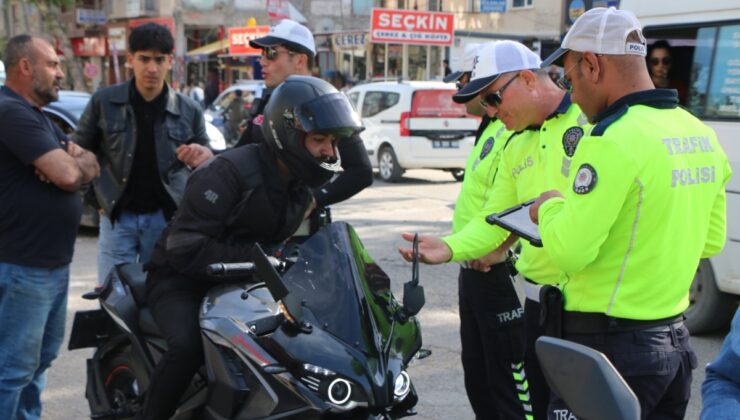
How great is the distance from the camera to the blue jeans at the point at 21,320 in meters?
4.03

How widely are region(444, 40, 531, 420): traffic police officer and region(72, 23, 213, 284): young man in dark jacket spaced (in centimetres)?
164

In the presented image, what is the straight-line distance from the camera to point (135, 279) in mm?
3938

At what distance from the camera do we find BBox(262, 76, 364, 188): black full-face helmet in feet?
10.7

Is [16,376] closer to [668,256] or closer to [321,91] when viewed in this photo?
[321,91]

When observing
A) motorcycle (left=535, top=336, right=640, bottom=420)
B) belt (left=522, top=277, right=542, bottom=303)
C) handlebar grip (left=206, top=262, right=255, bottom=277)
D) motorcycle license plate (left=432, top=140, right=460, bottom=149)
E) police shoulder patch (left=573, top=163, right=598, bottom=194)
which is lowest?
motorcycle license plate (left=432, top=140, right=460, bottom=149)

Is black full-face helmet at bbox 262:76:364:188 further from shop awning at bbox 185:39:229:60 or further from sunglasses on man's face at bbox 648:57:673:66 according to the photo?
shop awning at bbox 185:39:229:60

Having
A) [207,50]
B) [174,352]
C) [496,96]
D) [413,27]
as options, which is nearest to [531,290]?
[496,96]

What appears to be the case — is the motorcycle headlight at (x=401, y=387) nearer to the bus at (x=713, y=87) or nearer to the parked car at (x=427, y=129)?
the bus at (x=713, y=87)

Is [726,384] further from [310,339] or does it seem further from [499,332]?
[499,332]

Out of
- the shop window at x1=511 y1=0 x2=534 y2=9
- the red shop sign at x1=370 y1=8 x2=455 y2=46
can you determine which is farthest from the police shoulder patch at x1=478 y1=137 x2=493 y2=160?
the shop window at x1=511 y1=0 x2=534 y2=9

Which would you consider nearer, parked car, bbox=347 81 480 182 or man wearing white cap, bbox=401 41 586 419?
man wearing white cap, bbox=401 41 586 419

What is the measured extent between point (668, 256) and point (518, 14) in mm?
32869

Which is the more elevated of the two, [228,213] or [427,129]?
[228,213]

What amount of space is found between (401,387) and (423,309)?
4.38 meters
